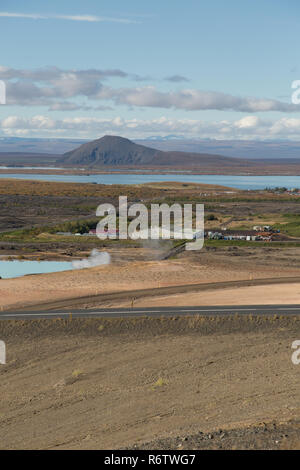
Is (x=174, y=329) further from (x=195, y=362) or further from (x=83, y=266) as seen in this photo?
(x=83, y=266)

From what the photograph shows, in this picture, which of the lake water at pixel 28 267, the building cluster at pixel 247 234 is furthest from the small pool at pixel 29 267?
the building cluster at pixel 247 234

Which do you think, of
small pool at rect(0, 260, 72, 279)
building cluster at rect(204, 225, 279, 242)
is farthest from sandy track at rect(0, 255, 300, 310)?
building cluster at rect(204, 225, 279, 242)

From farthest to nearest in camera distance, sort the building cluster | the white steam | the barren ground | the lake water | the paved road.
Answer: the building cluster < the white steam < the lake water < the paved road < the barren ground

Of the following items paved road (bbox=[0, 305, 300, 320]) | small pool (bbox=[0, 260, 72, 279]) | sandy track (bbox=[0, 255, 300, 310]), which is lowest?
small pool (bbox=[0, 260, 72, 279])

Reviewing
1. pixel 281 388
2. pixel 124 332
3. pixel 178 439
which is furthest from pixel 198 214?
pixel 178 439

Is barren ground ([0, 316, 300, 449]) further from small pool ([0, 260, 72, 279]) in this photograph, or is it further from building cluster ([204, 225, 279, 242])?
building cluster ([204, 225, 279, 242])

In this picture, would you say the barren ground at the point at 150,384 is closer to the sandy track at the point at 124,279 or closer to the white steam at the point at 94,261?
the sandy track at the point at 124,279

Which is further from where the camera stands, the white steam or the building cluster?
the building cluster
